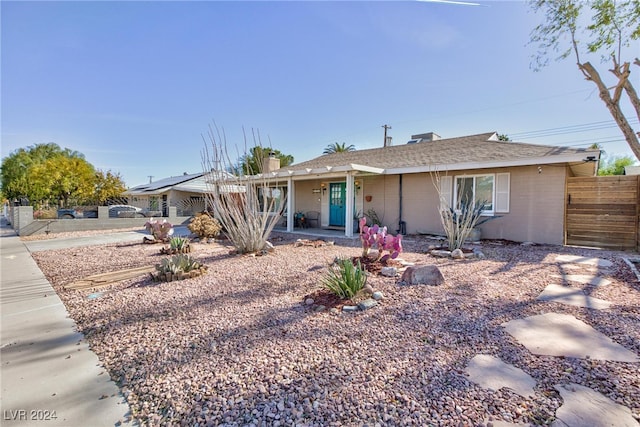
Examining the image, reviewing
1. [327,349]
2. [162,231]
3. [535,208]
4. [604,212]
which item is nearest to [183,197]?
[162,231]

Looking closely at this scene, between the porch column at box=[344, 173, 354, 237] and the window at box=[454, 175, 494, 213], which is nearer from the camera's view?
the window at box=[454, 175, 494, 213]

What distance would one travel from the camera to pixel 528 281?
4.69 m

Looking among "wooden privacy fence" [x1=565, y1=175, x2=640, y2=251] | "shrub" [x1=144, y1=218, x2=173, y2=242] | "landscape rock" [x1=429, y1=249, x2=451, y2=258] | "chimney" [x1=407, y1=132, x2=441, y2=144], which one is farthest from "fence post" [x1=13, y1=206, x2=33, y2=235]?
"wooden privacy fence" [x1=565, y1=175, x2=640, y2=251]

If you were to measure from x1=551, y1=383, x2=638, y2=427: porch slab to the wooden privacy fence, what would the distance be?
8.46 metres

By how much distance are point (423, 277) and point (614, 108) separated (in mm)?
7926

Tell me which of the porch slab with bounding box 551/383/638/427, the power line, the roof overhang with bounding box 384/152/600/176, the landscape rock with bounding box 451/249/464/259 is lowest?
the porch slab with bounding box 551/383/638/427

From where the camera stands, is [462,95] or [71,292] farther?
[462,95]

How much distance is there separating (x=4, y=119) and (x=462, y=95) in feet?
59.6

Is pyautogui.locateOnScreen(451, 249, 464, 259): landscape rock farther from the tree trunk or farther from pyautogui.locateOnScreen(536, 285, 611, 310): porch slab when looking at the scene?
the tree trunk

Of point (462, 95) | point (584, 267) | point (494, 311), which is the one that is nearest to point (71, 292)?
point (494, 311)

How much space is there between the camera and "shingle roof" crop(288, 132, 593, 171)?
857 centimetres

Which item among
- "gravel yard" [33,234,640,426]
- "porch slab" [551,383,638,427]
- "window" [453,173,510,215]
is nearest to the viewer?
"porch slab" [551,383,638,427]

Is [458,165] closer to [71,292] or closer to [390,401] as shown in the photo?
[390,401]

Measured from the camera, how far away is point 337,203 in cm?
1303
